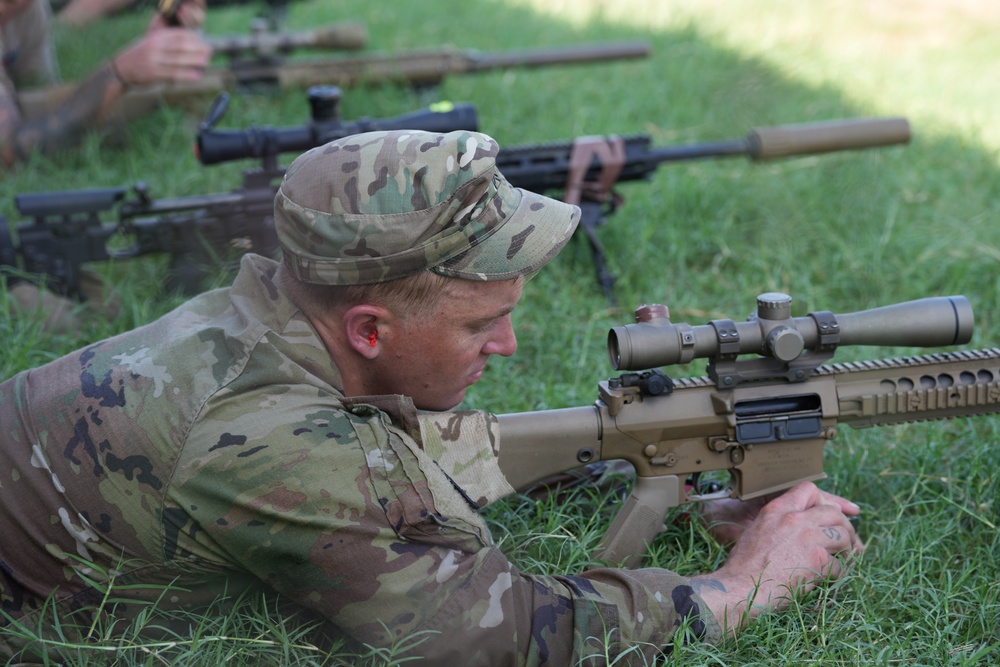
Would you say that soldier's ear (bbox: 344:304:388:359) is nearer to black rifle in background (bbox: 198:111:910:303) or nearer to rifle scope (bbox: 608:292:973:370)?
rifle scope (bbox: 608:292:973:370)

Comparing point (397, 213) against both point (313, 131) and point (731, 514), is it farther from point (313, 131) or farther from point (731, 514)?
point (313, 131)

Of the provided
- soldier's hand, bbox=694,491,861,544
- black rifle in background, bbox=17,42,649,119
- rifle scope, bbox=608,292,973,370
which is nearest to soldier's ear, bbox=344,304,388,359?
rifle scope, bbox=608,292,973,370

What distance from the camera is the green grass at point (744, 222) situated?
127 inches

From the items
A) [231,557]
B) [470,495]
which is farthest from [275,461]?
[470,495]

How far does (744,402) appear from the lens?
3.29m

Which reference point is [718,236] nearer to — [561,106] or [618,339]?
[561,106]

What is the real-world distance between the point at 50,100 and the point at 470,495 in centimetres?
519

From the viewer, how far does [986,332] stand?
16.2 ft

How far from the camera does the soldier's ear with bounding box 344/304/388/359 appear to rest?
2.70 m

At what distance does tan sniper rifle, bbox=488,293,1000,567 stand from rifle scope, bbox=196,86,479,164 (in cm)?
219

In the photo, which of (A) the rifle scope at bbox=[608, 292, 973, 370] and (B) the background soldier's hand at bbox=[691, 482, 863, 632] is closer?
(B) the background soldier's hand at bbox=[691, 482, 863, 632]

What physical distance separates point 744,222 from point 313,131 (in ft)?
8.34

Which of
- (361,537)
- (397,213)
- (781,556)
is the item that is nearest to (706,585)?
(781,556)

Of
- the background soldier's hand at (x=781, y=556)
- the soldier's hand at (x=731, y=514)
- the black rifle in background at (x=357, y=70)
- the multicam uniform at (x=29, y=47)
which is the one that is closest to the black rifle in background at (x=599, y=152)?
the soldier's hand at (x=731, y=514)
